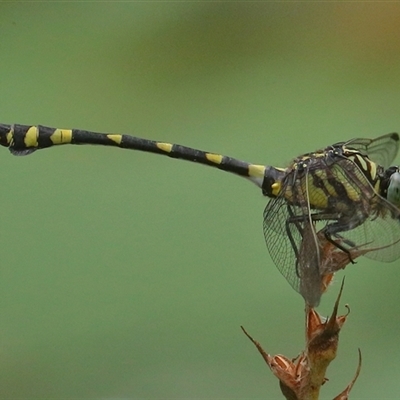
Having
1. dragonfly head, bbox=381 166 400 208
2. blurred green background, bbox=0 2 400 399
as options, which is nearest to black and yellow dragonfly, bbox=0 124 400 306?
dragonfly head, bbox=381 166 400 208

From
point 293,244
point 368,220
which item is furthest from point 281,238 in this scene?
point 368,220

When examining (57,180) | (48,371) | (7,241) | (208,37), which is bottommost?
(48,371)

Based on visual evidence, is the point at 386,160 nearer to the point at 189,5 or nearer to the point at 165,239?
the point at 165,239

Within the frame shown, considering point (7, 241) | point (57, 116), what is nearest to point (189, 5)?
A: point (57, 116)

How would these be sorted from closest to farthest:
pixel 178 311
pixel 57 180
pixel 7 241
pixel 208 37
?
pixel 178 311
pixel 7 241
pixel 57 180
pixel 208 37

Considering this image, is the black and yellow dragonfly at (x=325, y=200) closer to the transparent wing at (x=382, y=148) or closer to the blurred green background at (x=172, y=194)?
the transparent wing at (x=382, y=148)

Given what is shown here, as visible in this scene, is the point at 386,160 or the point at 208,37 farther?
the point at 208,37

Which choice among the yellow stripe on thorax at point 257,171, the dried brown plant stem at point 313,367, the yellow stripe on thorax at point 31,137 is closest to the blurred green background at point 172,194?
the yellow stripe on thorax at point 257,171

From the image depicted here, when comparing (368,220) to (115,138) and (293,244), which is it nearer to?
(293,244)
